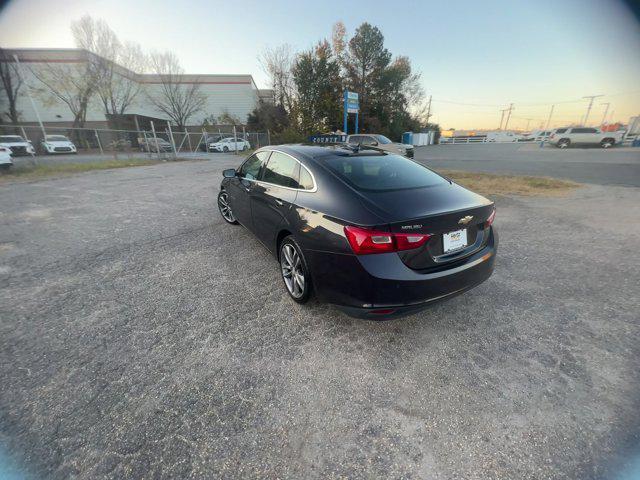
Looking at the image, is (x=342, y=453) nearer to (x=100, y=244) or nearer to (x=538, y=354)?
(x=538, y=354)

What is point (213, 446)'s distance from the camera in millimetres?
1540

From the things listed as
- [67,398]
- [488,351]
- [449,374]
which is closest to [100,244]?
[67,398]

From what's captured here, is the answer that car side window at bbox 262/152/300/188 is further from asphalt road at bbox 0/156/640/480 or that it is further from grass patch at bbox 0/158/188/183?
grass patch at bbox 0/158/188/183

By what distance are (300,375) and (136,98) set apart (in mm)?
43219

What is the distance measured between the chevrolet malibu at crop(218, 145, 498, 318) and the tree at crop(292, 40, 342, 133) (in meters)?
30.7

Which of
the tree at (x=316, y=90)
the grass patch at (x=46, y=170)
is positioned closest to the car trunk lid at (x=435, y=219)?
the grass patch at (x=46, y=170)

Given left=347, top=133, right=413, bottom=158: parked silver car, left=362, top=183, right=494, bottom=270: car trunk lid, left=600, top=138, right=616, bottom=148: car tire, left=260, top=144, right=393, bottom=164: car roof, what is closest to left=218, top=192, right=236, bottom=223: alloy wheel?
left=260, top=144, right=393, bottom=164: car roof

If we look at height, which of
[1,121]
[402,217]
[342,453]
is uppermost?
[1,121]

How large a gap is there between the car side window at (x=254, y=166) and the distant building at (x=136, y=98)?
33156 millimetres

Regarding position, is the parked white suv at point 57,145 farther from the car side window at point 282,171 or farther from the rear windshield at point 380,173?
the rear windshield at point 380,173

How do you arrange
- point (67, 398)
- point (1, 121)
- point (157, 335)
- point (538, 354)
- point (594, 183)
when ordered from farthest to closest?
point (1, 121), point (594, 183), point (157, 335), point (538, 354), point (67, 398)

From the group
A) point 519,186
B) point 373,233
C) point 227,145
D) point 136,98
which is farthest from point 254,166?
point 136,98

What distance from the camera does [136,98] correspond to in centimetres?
3378

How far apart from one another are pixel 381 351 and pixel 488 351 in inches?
33.7
